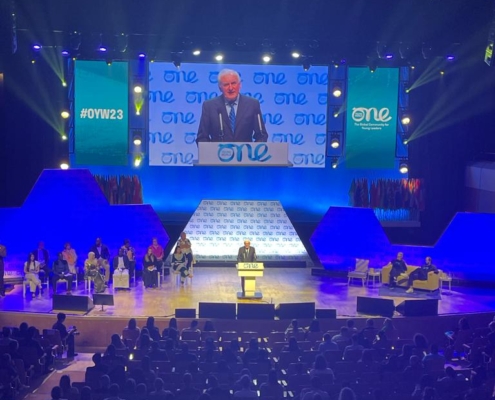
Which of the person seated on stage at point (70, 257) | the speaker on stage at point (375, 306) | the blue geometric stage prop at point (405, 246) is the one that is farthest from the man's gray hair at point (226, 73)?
the speaker on stage at point (375, 306)

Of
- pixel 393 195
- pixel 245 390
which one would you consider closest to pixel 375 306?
pixel 393 195

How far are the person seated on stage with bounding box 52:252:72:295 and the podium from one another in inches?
137

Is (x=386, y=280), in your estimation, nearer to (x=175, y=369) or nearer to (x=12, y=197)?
(x=175, y=369)

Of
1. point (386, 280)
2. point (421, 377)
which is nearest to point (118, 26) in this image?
point (386, 280)

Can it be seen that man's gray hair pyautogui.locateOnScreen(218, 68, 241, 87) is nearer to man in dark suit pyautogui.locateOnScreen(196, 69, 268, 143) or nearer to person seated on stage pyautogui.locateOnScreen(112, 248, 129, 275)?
man in dark suit pyautogui.locateOnScreen(196, 69, 268, 143)

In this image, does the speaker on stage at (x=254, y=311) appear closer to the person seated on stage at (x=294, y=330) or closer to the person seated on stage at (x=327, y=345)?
the person seated on stage at (x=294, y=330)

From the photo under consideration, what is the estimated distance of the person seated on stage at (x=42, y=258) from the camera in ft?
54.2

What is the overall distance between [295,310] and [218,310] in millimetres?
1383

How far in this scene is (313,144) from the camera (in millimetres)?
19828

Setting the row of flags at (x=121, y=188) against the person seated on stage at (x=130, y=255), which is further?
the row of flags at (x=121, y=188)

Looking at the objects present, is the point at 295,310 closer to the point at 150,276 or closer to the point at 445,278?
the point at 150,276

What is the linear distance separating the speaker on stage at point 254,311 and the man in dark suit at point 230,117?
5.95m

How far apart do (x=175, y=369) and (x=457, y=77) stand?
12614 millimetres

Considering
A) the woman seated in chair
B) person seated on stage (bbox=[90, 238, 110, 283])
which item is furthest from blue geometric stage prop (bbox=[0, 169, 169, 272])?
the woman seated in chair
